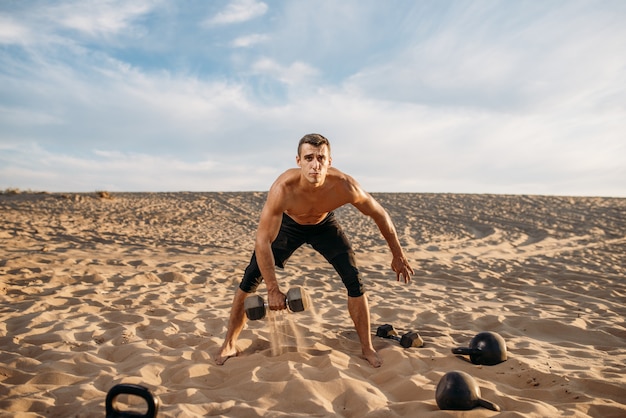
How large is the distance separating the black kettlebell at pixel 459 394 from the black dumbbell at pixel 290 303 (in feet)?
3.69

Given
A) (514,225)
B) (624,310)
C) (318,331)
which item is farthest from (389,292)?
(514,225)

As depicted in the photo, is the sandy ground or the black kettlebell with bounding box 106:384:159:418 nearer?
the black kettlebell with bounding box 106:384:159:418

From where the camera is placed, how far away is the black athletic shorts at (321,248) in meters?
3.77

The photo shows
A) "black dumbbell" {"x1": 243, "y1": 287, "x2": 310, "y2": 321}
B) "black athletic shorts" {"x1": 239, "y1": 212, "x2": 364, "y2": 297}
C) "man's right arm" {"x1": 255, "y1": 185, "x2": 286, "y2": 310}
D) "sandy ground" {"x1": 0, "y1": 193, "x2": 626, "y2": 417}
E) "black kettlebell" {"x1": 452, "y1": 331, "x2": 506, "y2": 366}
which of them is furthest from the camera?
"black athletic shorts" {"x1": 239, "y1": 212, "x2": 364, "y2": 297}

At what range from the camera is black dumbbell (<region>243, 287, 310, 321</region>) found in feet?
10.7

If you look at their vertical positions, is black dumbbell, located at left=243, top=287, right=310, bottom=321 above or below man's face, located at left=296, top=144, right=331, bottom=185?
below

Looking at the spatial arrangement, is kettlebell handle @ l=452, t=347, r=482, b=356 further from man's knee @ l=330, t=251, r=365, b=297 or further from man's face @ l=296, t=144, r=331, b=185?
man's face @ l=296, t=144, r=331, b=185

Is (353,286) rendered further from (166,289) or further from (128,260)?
(128,260)

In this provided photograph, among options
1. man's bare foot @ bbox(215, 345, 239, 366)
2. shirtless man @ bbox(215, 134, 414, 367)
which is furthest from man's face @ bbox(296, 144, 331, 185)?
man's bare foot @ bbox(215, 345, 239, 366)

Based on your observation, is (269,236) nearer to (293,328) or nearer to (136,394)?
(293,328)

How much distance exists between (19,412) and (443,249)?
474 inches

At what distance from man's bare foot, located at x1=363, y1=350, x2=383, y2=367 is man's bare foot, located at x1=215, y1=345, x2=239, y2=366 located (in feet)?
3.86

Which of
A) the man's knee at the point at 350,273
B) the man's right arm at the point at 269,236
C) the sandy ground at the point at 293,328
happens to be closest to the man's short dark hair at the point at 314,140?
the man's right arm at the point at 269,236

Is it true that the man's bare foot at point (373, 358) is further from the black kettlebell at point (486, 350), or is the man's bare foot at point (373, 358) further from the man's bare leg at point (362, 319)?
the black kettlebell at point (486, 350)
